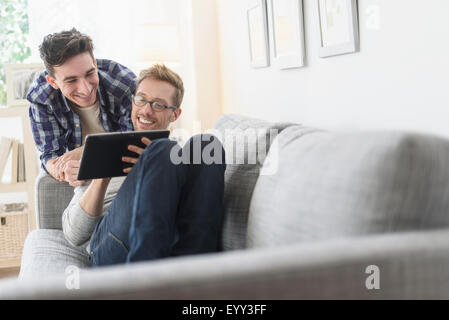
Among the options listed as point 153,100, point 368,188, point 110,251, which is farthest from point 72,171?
point 368,188

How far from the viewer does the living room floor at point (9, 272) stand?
3.25m

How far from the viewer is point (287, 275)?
2.34ft

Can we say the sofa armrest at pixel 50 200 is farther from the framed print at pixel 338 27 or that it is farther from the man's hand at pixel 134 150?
the framed print at pixel 338 27

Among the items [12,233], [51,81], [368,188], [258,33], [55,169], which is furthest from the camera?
[12,233]

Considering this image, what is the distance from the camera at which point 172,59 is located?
3.71 m

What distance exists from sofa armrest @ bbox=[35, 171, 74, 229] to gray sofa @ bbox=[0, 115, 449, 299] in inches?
53.0

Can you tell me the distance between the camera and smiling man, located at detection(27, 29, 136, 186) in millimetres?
2250

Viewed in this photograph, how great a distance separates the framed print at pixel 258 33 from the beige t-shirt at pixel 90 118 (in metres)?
0.92

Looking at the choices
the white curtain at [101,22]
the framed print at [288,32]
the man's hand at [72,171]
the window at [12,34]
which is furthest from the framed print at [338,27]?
the window at [12,34]

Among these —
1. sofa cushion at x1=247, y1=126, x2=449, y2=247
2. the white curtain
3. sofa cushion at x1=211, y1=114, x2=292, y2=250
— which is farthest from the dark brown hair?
the white curtain

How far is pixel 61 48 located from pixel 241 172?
1.20 metres

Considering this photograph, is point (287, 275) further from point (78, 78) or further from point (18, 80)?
point (18, 80)

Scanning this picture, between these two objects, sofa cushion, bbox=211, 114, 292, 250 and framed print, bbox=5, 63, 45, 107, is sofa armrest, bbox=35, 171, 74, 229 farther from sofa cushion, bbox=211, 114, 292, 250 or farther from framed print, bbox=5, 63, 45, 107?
framed print, bbox=5, 63, 45, 107
